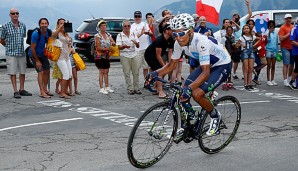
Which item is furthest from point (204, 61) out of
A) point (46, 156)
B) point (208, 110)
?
point (46, 156)

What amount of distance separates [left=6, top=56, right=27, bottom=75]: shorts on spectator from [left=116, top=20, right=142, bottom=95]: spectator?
86.9 inches

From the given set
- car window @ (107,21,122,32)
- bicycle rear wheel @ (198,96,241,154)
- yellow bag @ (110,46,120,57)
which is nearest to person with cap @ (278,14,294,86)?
yellow bag @ (110,46,120,57)

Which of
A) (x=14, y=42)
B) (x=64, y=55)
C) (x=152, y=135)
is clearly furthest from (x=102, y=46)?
(x=152, y=135)

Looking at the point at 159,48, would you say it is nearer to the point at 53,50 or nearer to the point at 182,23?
the point at 53,50

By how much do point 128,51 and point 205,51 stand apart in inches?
261

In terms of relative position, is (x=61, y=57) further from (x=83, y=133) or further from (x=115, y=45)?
(x=83, y=133)

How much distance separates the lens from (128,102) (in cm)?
1190

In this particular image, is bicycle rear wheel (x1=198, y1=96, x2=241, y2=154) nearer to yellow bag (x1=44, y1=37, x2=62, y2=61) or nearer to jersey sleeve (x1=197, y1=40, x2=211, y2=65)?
jersey sleeve (x1=197, y1=40, x2=211, y2=65)

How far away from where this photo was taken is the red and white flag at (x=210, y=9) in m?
14.0

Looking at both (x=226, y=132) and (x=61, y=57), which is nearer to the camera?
(x=226, y=132)

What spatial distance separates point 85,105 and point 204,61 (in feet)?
17.4

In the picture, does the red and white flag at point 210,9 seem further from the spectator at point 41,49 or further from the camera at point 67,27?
the spectator at point 41,49

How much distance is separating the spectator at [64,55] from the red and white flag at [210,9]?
12.1ft

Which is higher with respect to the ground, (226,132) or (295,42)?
(295,42)
